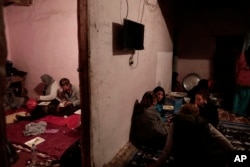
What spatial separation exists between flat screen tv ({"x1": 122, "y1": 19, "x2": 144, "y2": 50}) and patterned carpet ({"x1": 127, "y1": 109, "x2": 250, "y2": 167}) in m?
1.22

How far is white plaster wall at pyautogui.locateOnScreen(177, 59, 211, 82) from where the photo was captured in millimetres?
5350

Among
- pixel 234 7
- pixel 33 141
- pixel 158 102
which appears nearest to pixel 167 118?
pixel 158 102

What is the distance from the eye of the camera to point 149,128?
2.55 meters

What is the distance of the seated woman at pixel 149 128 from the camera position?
2.53m

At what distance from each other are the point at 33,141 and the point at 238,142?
8.65 ft

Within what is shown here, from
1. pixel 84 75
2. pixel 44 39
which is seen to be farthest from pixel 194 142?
pixel 44 39

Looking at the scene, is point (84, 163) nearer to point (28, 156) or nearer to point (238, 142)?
point (28, 156)

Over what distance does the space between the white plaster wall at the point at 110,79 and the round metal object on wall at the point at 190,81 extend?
8.18ft

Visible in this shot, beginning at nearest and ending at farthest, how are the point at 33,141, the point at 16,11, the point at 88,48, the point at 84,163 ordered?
the point at 88,48
the point at 84,163
the point at 33,141
the point at 16,11

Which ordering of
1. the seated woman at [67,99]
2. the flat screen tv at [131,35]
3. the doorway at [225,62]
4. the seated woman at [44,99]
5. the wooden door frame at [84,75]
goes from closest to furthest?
1. the wooden door frame at [84,75]
2. the flat screen tv at [131,35]
3. the seated woman at [44,99]
4. the seated woman at [67,99]
5. the doorway at [225,62]

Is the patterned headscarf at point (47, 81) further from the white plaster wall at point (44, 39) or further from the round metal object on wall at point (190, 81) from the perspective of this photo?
the round metal object on wall at point (190, 81)

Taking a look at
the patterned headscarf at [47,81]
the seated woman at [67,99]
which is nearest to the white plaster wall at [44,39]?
the patterned headscarf at [47,81]

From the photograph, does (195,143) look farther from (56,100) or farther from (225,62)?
(225,62)

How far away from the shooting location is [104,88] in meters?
1.96
